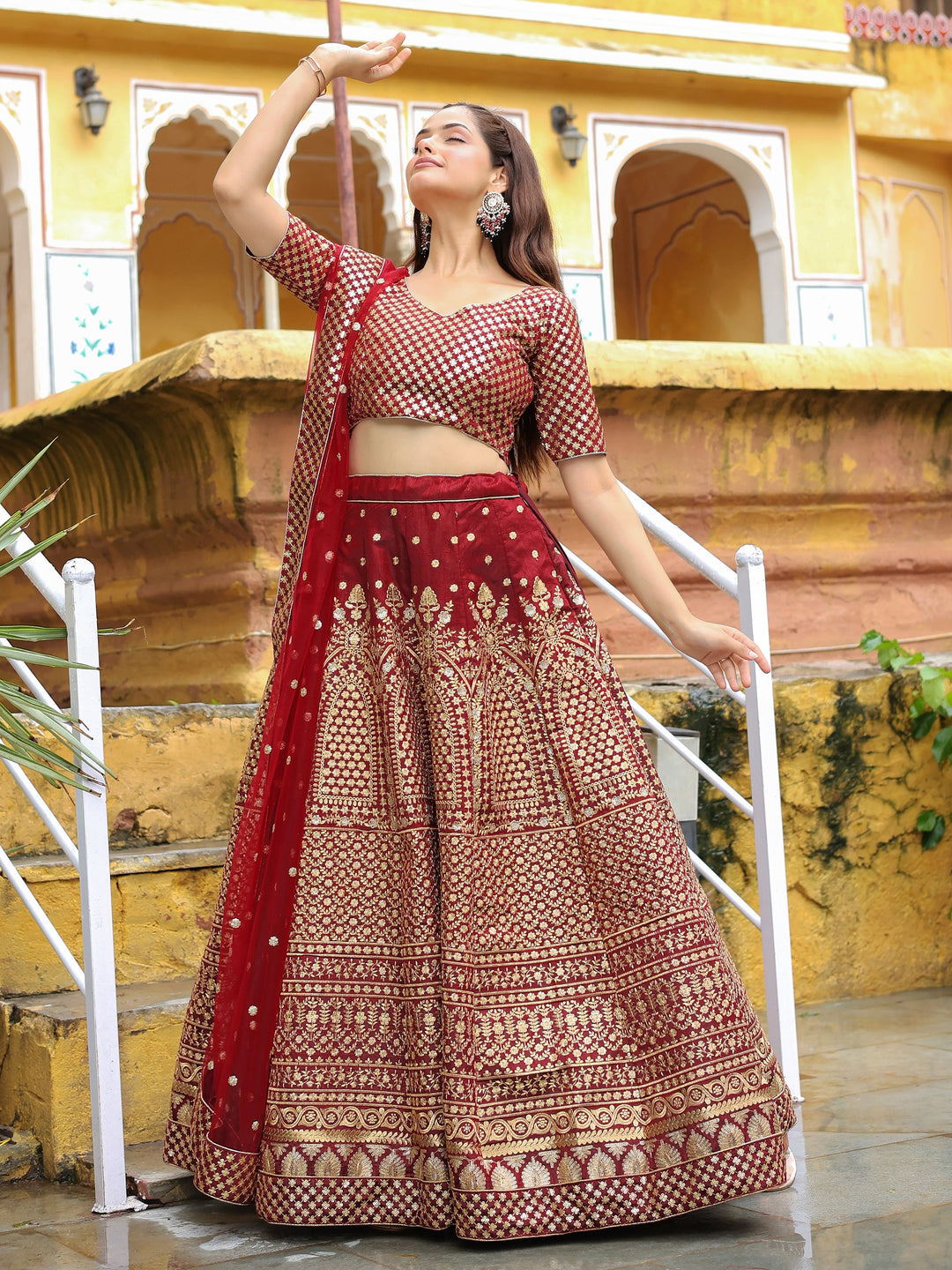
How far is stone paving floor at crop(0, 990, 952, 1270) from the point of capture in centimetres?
224

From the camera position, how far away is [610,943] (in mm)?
2471

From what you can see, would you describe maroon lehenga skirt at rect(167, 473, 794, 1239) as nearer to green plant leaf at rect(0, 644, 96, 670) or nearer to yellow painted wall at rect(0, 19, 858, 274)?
green plant leaf at rect(0, 644, 96, 670)

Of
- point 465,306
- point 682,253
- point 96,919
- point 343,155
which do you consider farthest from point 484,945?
point 682,253

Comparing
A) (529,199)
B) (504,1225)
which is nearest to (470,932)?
(504,1225)

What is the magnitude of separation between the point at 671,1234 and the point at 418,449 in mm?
1186

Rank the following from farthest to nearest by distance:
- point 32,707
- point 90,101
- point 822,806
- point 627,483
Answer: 1. point 90,101
2. point 627,483
3. point 822,806
4. point 32,707

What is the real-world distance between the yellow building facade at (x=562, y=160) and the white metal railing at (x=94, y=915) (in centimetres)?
739

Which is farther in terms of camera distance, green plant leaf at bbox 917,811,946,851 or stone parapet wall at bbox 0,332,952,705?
green plant leaf at bbox 917,811,946,851

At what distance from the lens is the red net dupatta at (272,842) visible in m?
2.44

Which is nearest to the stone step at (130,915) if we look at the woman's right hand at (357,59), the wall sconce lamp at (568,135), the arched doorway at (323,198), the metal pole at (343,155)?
the woman's right hand at (357,59)

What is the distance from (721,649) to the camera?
254 centimetres

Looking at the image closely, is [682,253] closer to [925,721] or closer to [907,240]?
[907,240]

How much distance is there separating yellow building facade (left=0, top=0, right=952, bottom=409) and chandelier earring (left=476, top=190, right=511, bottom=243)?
24.5 ft

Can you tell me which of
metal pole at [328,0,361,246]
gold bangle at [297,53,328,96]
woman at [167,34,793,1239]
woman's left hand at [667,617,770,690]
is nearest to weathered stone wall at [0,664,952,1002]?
woman at [167,34,793,1239]
